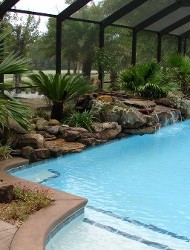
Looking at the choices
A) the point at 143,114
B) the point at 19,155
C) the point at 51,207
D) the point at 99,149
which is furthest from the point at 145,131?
the point at 51,207

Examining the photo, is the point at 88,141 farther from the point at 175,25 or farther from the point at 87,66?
the point at 175,25

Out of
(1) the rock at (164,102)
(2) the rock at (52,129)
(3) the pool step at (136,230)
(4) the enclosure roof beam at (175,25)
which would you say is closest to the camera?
(3) the pool step at (136,230)

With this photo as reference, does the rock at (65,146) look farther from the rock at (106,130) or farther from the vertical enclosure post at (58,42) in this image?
the vertical enclosure post at (58,42)

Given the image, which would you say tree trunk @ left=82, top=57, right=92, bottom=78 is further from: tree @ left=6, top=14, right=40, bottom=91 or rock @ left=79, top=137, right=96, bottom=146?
rock @ left=79, top=137, right=96, bottom=146

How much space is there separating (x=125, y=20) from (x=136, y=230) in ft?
32.7

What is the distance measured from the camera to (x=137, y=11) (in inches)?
502

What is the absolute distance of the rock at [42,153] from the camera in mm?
6758

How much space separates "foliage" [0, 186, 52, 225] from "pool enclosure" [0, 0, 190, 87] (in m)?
5.59

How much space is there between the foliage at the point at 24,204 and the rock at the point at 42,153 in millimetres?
2000

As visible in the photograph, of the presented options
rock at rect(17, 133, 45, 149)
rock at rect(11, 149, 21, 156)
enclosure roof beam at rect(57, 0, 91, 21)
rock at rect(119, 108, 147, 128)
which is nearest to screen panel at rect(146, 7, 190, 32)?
enclosure roof beam at rect(57, 0, 91, 21)

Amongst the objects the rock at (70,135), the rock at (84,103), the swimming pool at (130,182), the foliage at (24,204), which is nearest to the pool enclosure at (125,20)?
the rock at (84,103)

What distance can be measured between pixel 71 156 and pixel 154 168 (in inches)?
61.1

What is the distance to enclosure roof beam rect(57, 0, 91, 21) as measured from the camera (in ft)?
34.1

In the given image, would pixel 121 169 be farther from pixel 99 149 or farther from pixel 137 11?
pixel 137 11
